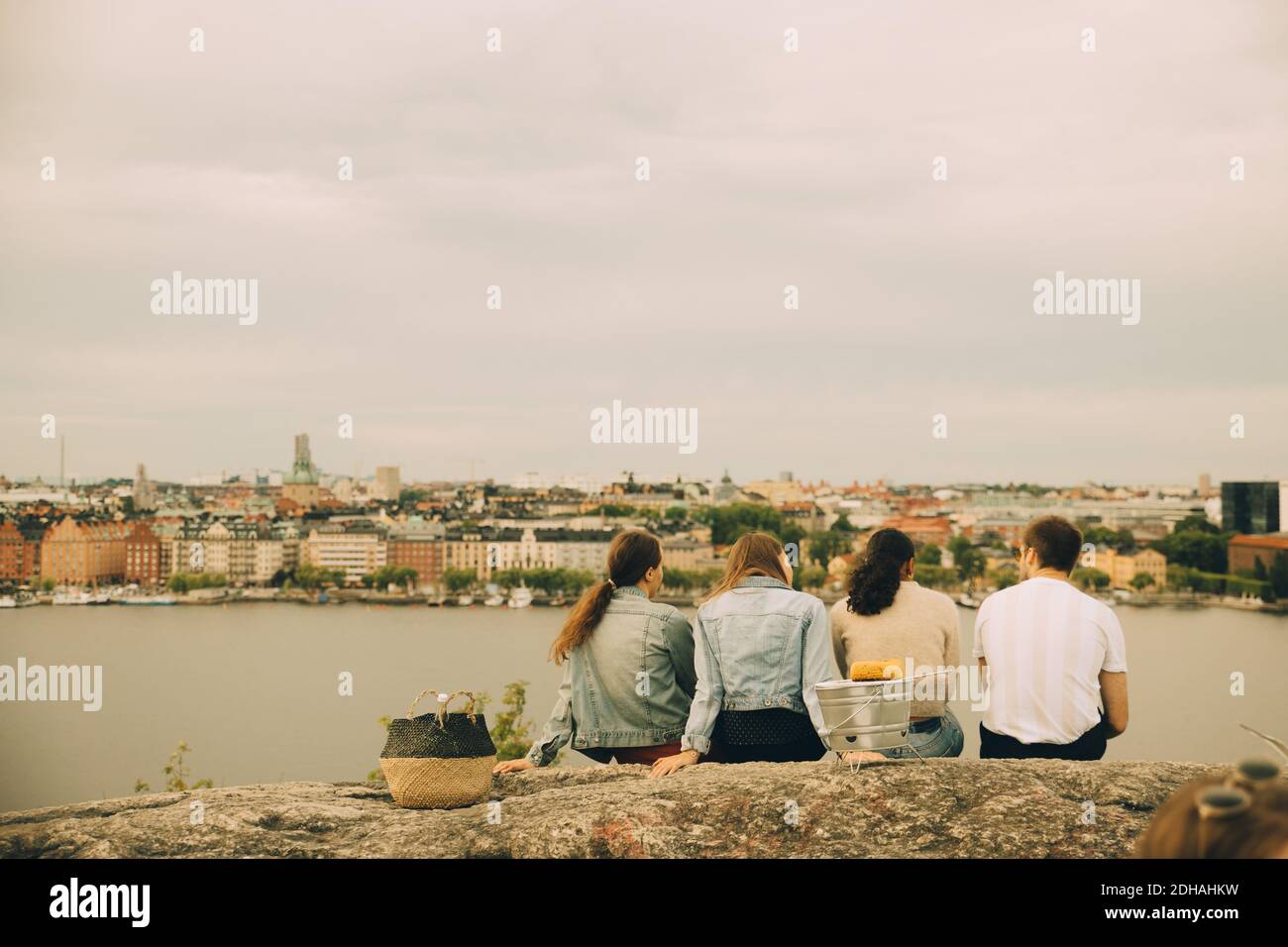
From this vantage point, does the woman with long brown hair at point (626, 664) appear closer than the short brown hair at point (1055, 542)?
No

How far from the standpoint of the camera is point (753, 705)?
3.10m

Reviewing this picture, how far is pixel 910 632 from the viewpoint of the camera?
11.1 feet

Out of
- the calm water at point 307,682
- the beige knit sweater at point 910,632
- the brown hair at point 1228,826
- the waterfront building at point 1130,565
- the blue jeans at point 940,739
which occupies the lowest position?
the calm water at point 307,682

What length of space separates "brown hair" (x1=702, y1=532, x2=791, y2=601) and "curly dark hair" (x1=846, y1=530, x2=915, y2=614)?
33 centimetres

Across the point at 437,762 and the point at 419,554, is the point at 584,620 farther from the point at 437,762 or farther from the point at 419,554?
the point at 419,554

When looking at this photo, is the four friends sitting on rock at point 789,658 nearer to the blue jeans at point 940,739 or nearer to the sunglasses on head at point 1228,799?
the blue jeans at point 940,739

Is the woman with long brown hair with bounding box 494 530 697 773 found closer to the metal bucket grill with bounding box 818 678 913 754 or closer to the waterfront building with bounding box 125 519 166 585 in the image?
the metal bucket grill with bounding box 818 678 913 754

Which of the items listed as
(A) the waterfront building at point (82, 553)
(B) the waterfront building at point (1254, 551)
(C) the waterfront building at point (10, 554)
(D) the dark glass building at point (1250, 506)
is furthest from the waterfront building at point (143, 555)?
(D) the dark glass building at point (1250, 506)

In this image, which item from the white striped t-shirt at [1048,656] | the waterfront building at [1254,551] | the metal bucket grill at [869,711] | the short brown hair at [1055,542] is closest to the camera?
the metal bucket grill at [869,711]

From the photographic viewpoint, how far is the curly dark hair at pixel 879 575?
339cm

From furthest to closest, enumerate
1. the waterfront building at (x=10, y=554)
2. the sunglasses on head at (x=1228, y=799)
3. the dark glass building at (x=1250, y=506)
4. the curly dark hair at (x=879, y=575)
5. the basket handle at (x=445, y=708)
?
the dark glass building at (x=1250, y=506) → the waterfront building at (x=10, y=554) → the curly dark hair at (x=879, y=575) → the basket handle at (x=445, y=708) → the sunglasses on head at (x=1228, y=799)

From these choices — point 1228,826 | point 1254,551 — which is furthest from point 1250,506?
point 1228,826

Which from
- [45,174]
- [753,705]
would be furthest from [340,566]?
[753,705]
